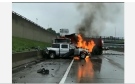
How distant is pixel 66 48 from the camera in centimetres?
3209

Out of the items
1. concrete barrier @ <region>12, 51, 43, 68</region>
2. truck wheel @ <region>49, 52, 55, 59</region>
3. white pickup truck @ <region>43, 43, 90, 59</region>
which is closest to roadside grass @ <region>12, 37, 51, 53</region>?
concrete barrier @ <region>12, 51, 43, 68</region>

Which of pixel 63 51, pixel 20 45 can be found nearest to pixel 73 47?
pixel 63 51

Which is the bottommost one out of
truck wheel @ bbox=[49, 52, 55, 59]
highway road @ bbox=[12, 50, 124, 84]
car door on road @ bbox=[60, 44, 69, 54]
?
highway road @ bbox=[12, 50, 124, 84]

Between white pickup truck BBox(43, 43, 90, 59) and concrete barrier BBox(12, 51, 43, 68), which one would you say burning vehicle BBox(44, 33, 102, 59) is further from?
concrete barrier BBox(12, 51, 43, 68)

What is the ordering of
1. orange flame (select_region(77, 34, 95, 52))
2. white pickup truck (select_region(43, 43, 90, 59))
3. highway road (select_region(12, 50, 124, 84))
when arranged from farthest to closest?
orange flame (select_region(77, 34, 95, 52)), white pickup truck (select_region(43, 43, 90, 59)), highway road (select_region(12, 50, 124, 84))

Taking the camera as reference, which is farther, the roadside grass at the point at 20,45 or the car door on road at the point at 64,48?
the car door on road at the point at 64,48

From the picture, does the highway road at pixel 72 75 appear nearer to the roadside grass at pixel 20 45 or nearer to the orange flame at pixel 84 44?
the roadside grass at pixel 20 45

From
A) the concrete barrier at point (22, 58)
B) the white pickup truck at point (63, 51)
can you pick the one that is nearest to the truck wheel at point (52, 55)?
the white pickup truck at point (63, 51)

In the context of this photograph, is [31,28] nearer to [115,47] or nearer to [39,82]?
[39,82]

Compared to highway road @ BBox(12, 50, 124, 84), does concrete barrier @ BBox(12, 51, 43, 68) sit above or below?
above

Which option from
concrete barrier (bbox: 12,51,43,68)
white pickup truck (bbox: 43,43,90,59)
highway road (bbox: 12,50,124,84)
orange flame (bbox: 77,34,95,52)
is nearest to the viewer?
highway road (bbox: 12,50,124,84)

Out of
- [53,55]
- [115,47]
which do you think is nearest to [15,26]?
[53,55]

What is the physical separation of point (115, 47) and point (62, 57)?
49852mm

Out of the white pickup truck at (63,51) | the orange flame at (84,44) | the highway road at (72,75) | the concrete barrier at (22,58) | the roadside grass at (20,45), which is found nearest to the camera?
the highway road at (72,75)
